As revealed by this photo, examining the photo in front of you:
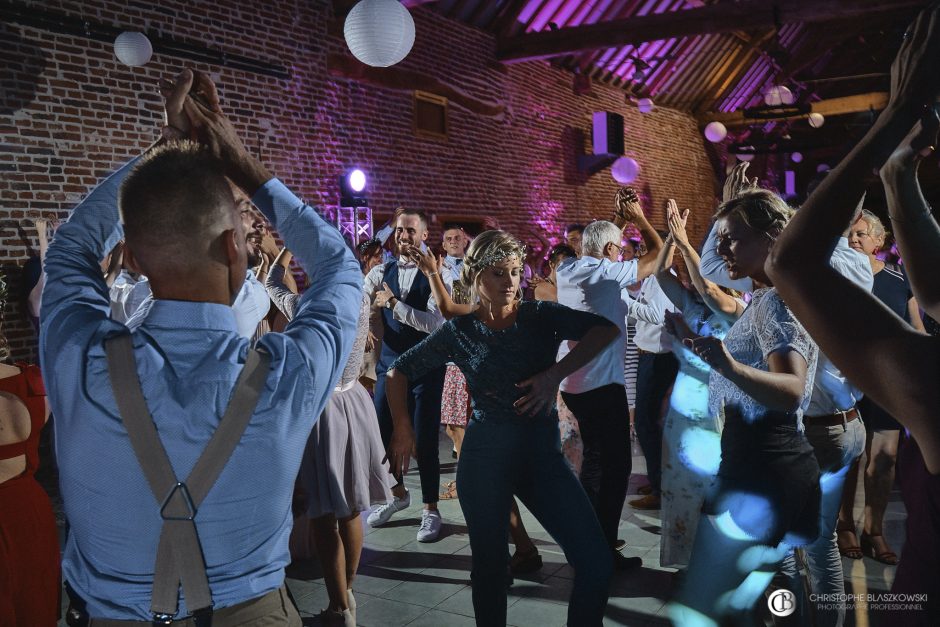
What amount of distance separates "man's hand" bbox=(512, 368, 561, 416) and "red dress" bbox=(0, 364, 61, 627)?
1.62 m

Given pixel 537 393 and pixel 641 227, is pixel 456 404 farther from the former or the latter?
pixel 537 393

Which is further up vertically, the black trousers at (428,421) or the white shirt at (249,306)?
the white shirt at (249,306)

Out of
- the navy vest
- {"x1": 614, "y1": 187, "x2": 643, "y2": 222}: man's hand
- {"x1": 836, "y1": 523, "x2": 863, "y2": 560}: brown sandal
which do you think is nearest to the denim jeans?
{"x1": 836, "y1": 523, "x2": 863, "y2": 560}: brown sandal

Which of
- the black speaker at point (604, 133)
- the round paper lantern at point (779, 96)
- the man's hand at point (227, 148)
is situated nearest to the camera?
the man's hand at point (227, 148)

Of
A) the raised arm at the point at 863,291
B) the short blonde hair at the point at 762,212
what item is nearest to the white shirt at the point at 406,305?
the short blonde hair at the point at 762,212

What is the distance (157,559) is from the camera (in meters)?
1.06

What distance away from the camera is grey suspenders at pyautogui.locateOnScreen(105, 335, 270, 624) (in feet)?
3.42

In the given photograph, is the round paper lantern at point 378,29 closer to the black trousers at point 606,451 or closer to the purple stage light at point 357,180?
the black trousers at point 606,451

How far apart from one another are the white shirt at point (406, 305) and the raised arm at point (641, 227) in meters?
1.20

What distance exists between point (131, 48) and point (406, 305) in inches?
111

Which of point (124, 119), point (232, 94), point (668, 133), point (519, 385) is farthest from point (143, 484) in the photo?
point (668, 133)

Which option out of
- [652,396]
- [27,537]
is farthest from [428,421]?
[27,537]

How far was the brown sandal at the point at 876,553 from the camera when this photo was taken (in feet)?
11.2

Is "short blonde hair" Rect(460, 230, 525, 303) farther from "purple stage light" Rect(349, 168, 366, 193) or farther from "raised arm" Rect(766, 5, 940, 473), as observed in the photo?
"purple stage light" Rect(349, 168, 366, 193)
